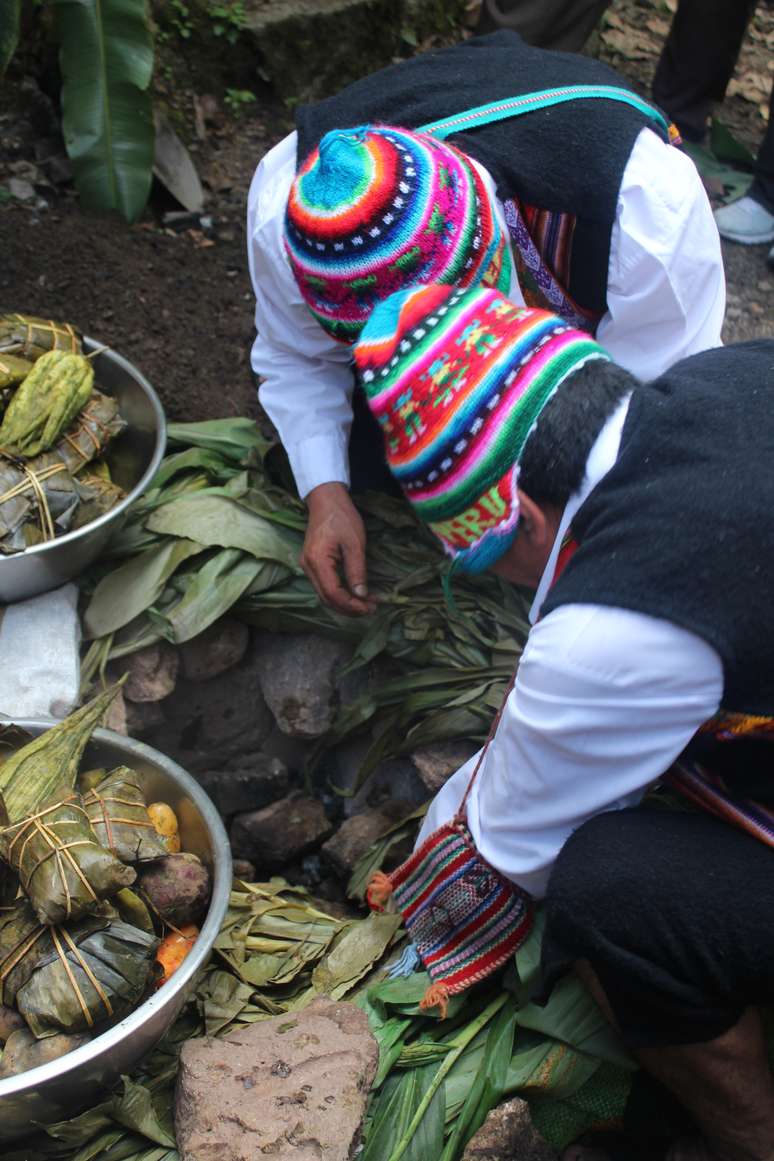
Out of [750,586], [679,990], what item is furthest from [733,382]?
[679,990]

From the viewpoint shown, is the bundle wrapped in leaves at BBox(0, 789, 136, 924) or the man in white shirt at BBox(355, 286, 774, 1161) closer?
the man in white shirt at BBox(355, 286, 774, 1161)

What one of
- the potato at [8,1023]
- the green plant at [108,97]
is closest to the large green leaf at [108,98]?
the green plant at [108,97]

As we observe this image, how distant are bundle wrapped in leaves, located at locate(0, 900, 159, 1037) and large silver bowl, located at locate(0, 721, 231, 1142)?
0.05 metres

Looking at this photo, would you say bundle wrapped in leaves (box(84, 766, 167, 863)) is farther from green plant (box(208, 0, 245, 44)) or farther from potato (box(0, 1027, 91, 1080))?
green plant (box(208, 0, 245, 44))

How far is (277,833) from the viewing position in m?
2.59

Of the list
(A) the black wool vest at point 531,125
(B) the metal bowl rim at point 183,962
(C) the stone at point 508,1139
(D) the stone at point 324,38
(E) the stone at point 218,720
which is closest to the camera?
(B) the metal bowl rim at point 183,962

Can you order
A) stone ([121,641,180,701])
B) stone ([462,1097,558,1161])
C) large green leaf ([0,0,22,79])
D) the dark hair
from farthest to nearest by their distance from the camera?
large green leaf ([0,0,22,79])
stone ([121,641,180,701])
stone ([462,1097,558,1161])
the dark hair

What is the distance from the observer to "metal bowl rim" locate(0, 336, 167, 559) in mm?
2366

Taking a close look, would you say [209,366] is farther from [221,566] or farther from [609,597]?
[609,597]

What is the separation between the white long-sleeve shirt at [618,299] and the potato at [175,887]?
0.90 meters

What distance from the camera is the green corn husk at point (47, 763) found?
2008 mm

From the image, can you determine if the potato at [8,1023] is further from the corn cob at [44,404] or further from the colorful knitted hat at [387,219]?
the colorful knitted hat at [387,219]

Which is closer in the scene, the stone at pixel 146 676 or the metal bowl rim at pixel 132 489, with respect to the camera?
the metal bowl rim at pixel 132 489

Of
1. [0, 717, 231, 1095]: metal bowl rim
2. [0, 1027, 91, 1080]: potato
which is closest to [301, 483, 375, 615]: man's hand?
[0, 717, 231, 1095]: metal bowl rim
